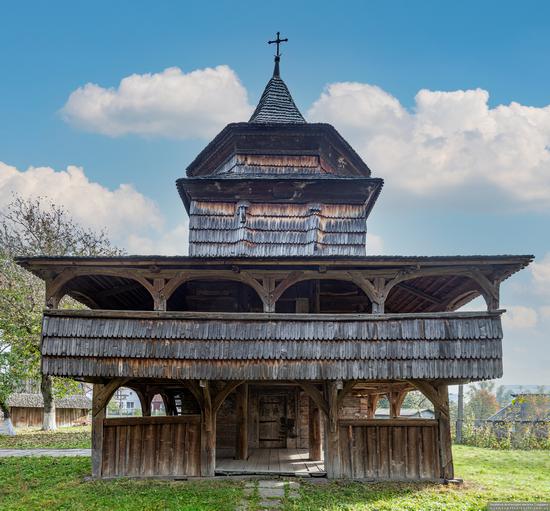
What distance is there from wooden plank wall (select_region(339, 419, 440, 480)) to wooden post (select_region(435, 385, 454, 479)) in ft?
0.36

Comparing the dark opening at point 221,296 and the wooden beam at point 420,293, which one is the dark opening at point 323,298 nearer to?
the dark opening at point 221,296

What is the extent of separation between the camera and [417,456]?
10.9 metres

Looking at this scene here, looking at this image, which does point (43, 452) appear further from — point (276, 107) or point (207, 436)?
point (276, 107)

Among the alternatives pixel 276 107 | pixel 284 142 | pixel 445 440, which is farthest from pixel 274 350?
pixel 276 107

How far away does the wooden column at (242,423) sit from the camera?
12746 millimetres

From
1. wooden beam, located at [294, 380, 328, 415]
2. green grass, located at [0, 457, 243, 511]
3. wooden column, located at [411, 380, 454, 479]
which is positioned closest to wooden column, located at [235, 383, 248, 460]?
green grass, located at [0, 457, 243, 511]

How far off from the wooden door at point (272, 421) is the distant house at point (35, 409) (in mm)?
25609

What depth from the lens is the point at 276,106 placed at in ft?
55.2

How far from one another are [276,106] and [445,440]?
10950mm

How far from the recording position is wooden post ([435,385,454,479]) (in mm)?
10781

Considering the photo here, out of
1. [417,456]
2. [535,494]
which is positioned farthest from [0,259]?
[535,494]

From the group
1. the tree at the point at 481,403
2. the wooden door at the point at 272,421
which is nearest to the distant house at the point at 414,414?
the tree at the point at 481,403

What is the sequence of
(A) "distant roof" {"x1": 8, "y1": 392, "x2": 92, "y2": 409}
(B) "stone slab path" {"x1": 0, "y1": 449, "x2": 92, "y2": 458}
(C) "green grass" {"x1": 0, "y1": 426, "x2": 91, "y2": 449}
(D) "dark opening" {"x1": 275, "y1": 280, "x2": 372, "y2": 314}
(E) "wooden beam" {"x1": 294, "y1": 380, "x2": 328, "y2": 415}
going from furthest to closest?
(A) "distant roof" {"x1": 8, "y1": 392, "x2": 92, "y2": 409}, (C) "green grass" {"x1": 0, "y1": 426, "x2": 91, "y2": 449}, (B) "stone slab path" {"x1": 0, "y1": 449, "x2": 92, "y2": 458}, (D) "dark opening" {"x1": 275, "y1": 280, "x2": 372, "y2": 314}, (E) "wooden beam" {"x1": 294, "y1": 380, "x2": 328, "y2": 415}

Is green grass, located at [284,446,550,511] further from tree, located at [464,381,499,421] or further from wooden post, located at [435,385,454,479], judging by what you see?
tree, located at [464,381,499,421]
